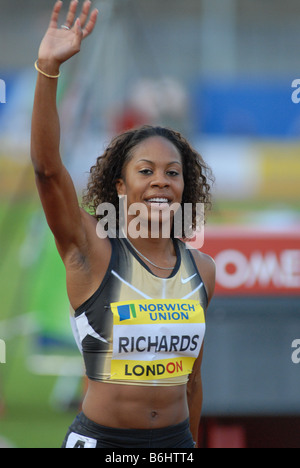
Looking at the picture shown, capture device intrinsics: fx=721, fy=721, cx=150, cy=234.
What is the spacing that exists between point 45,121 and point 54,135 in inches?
2.4

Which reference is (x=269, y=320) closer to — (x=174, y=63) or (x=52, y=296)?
(x=52, y=296)

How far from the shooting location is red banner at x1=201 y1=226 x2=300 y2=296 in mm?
4578

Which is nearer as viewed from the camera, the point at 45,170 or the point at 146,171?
the point at 45,170

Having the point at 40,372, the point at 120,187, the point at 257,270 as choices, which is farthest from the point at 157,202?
the point at 40,372

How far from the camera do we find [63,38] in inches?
103

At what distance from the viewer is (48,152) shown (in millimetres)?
2600

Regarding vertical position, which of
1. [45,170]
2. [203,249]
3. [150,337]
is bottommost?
[150,337]

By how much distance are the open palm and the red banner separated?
7.00 ft

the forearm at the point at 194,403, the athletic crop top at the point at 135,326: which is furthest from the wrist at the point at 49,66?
the forearm at the point at 194,403

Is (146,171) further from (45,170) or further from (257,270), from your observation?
(257,270)

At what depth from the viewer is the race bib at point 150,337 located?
2762 millimetres

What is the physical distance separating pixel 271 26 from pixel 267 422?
22.4 m
